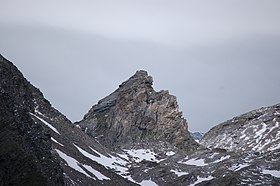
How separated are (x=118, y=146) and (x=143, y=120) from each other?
45.2ft

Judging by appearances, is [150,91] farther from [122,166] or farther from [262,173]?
[262,173]

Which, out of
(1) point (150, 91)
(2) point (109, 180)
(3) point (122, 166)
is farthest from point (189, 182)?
(1) point (150, 91)

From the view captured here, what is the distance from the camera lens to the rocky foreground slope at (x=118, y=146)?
97.0ft

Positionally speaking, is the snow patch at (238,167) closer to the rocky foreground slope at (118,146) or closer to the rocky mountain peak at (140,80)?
the rocky foreground slope at (118,146)

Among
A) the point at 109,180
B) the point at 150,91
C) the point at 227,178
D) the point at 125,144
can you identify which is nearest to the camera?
the point at 109,180

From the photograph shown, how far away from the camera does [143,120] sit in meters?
171

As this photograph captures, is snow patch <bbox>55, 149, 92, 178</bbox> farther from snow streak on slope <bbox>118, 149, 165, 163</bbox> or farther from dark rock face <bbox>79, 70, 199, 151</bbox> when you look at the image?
dark rock face <bbox>79, 70, 199, 151</bbox>

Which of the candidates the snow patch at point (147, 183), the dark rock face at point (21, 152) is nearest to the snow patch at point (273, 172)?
the snow patch at point (147, 183)

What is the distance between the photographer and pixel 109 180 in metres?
70.1

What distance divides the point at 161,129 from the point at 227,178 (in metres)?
72.9

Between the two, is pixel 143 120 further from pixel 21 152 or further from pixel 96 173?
pixel 21 152

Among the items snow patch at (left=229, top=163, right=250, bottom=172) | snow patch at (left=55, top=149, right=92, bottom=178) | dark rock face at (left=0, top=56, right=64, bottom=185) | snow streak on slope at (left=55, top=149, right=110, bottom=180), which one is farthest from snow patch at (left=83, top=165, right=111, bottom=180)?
snow patch at (left=229, top=163, right=250, bottom=172)

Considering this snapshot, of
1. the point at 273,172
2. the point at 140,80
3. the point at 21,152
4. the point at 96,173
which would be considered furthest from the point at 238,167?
the point at 21,152

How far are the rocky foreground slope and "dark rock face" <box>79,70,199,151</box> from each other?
1.15 ft
